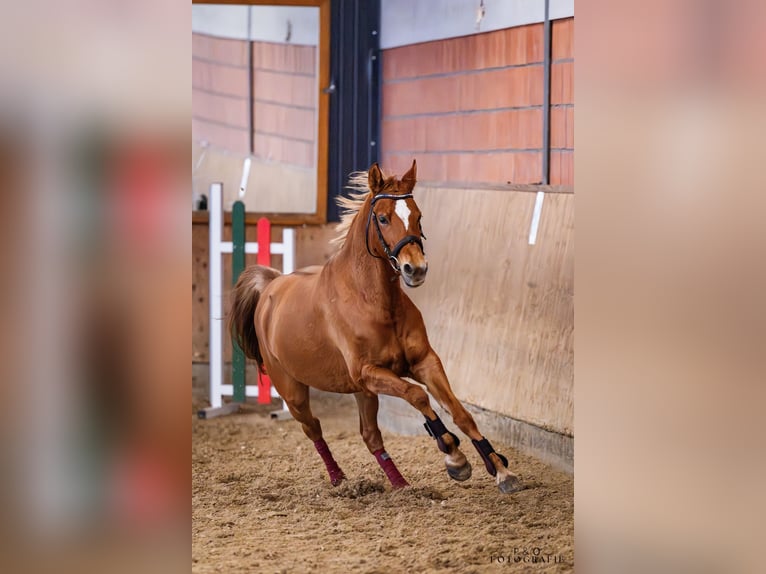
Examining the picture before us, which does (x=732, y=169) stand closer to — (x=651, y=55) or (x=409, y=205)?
(x=651, y=55)

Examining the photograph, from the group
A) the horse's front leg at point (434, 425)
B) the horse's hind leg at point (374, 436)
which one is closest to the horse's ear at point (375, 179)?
the horse's front leg at point (434, 425)

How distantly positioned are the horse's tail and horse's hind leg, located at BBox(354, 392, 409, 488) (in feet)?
2.00

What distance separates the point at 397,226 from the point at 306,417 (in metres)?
1.11

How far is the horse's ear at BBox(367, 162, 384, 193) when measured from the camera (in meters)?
3.39

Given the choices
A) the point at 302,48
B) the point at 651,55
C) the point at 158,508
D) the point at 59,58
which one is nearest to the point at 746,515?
the point at 651,55

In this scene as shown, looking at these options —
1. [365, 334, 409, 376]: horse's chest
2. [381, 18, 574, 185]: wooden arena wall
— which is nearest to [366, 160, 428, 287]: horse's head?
[365, 334, 409, 376]: horse's chest

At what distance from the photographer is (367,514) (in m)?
3.59

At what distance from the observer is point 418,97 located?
5.05 meters

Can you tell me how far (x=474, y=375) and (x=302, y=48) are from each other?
2.43 m

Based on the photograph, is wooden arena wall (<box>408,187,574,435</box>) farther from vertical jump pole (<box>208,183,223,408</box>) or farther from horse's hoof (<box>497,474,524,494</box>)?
vertical jump pole (<box>208,183,223,408</box>)

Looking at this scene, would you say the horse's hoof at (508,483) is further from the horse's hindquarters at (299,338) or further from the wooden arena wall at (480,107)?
the wooden arena wall at (480,107)

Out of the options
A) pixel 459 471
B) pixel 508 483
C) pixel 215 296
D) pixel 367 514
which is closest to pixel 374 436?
pixel 367 514

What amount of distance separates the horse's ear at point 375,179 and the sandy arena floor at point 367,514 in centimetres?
118

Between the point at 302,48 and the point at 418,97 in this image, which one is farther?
the point at 302,48
